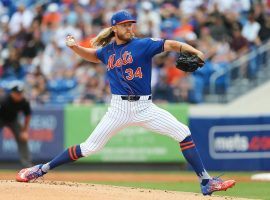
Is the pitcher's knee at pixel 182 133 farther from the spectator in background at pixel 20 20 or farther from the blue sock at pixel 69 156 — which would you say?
the spectator in background at pixel 20 20

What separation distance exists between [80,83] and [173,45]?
914 cm

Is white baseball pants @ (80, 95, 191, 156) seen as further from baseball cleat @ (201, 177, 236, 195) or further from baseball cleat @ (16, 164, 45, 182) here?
baseball cleat @ (16, 164, 45, 182)

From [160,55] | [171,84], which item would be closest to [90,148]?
[171,84]

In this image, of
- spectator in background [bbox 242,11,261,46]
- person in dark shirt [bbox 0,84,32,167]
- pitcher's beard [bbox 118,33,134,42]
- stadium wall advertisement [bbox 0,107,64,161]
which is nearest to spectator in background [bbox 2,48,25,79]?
stadium wall advertisement [bbox 0,107,64,161]

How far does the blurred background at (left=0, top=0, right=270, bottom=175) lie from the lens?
16.0 meters

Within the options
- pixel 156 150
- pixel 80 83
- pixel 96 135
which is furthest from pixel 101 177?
pixel 96 135

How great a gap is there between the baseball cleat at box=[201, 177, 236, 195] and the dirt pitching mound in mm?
227

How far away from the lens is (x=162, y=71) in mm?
16938

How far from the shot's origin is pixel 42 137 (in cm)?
1725

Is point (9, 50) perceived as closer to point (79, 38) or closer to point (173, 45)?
point (79, 38)

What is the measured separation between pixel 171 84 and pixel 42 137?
324 centimetres

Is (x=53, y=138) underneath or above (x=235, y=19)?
underneath

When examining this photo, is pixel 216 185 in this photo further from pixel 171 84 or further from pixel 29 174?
pixel 171 84

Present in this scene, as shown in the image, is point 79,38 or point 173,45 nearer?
point 173,45
